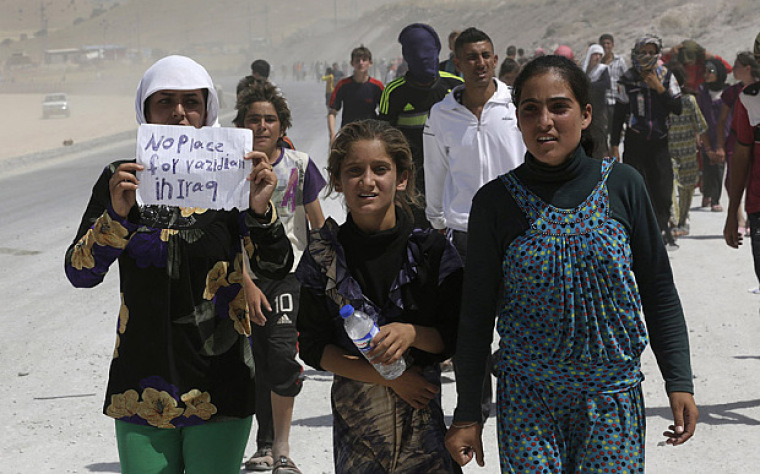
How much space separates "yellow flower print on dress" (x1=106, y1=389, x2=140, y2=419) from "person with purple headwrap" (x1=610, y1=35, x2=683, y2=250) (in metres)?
7.82

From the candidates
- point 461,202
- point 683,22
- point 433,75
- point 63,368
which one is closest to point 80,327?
point 63,368

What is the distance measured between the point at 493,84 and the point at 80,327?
4441 millimetres

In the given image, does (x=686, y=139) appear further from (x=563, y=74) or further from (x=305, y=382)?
(x=563, y=74)

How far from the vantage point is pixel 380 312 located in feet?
10.3

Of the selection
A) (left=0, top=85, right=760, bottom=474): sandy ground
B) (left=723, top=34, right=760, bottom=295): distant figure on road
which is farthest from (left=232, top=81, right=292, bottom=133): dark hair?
(left=723, top=34, right=760, bottom=295): distant figure on road

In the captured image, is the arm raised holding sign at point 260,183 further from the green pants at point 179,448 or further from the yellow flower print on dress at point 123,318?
the green pants at point 179,448

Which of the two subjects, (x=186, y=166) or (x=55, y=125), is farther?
(x=55, y=125)

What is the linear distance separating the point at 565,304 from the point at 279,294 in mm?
2504

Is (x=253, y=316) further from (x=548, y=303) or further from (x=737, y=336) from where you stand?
(x=737, y=336)

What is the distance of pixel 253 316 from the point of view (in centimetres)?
448

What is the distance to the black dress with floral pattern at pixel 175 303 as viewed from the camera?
3.18m

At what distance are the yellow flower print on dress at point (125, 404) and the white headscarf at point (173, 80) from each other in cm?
84

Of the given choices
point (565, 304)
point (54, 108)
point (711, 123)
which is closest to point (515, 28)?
point (54, 108)

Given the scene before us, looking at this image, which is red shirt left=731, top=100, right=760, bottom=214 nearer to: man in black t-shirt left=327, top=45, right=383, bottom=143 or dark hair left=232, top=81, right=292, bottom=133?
dark hair left=232, top=81, right=292, bottom=133
